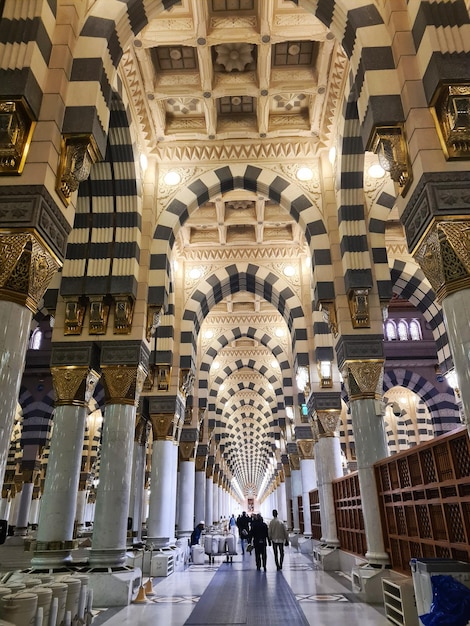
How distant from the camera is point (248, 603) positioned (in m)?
6.08

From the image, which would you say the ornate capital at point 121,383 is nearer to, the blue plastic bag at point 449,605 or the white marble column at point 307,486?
the blue plastic bag at point 449,605

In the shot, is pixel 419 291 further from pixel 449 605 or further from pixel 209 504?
pixel 209 504

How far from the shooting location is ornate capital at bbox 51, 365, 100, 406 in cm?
725

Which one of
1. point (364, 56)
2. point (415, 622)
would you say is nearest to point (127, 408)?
point (415, 622)

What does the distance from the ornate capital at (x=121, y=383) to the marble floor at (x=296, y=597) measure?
9.00ft

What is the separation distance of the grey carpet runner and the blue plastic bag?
2156 mm

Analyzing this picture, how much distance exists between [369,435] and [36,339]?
14.7 meters

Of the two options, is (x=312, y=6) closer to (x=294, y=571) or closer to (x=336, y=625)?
(x=336, y=625)

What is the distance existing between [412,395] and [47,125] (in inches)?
754

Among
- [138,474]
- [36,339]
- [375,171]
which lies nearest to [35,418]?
[36,339]

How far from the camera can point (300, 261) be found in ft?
42.6

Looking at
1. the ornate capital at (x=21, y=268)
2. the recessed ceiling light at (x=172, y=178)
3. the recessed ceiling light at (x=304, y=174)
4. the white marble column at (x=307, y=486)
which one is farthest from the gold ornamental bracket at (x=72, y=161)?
the white marble column at (x=307, y=486)

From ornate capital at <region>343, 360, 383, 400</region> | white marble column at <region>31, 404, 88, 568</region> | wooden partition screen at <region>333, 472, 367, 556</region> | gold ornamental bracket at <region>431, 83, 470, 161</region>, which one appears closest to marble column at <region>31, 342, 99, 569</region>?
white marble column at <region>31, 404, 88, 568</region>

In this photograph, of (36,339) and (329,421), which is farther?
(36,339)
